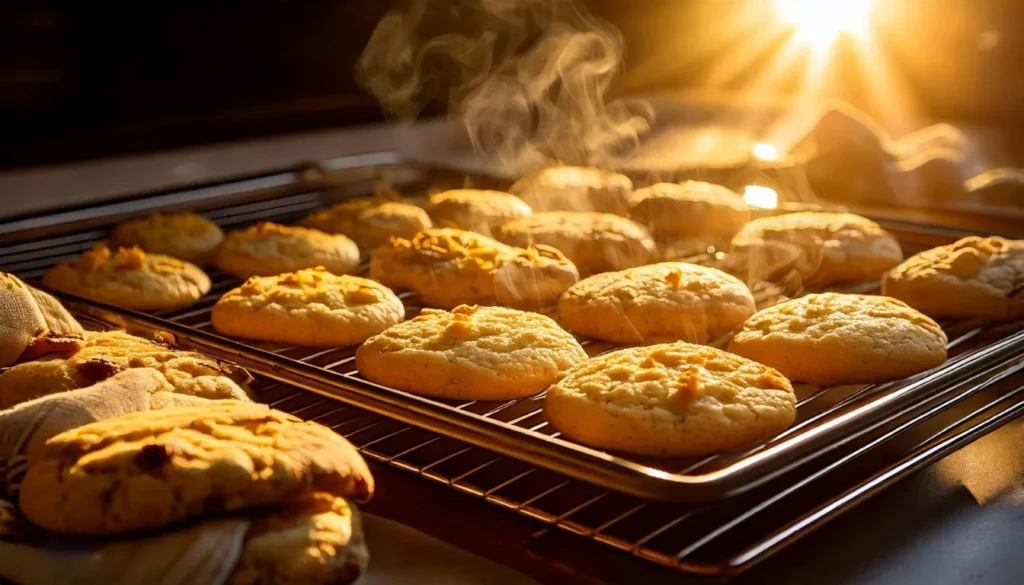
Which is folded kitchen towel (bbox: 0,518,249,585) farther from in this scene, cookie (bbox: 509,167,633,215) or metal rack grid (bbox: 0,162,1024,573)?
cookie (bbox: 509,167,633,215)

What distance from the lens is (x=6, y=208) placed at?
374 cm

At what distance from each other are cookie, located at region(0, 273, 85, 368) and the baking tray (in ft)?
0.76

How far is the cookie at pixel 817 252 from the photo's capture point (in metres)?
2.94

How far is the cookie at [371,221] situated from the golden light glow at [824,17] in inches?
105

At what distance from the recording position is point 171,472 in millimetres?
1384

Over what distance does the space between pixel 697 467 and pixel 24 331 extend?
1244mm

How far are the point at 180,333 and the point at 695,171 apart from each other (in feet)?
7.44

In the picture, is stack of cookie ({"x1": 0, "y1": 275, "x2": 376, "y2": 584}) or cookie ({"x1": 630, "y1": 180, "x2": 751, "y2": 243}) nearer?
stack of cookie ({"x1": 0, "y1": 275, "x2": 376, "y2": 584})

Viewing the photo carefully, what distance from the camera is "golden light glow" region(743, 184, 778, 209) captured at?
3.59 meters

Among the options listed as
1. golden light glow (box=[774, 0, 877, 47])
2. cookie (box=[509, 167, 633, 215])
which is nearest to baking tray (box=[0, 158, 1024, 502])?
cookie (box=[509, 167, 633, 215])

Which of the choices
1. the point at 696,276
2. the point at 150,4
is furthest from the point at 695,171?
the point at 150,4

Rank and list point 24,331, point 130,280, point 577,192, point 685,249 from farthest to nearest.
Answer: point 577,192, point 685,249, point 130,280, point 24,331

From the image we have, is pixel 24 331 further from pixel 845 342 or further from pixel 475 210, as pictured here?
pixel 475 210

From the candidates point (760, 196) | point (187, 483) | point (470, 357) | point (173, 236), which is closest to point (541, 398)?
point (470, 357)
